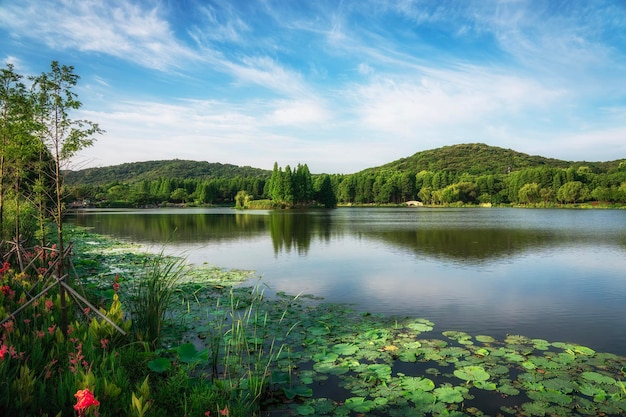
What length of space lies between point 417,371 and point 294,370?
2131mm

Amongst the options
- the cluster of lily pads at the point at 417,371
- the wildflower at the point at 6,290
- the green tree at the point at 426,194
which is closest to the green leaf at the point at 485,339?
the cluster of lily pads at the point at 417,371

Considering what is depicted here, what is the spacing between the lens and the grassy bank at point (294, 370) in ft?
14.1

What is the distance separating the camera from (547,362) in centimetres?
707

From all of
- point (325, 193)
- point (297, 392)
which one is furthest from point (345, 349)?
point (325, 193)

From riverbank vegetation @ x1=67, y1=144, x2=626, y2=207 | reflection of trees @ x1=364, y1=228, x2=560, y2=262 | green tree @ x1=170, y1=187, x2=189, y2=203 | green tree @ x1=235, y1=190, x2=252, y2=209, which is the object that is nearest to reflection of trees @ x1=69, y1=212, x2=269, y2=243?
reflection of trees @ x1=364, y1=228, x2=560, y2=262

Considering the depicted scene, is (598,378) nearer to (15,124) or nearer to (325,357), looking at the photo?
(325,357)

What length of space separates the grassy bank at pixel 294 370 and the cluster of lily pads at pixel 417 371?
21mm

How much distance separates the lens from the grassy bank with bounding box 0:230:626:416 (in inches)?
170

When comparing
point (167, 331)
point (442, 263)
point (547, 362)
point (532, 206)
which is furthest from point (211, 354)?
point (532, 206)

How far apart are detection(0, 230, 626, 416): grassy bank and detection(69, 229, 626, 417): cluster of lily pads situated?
2 centimetres

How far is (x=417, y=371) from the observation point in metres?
6.79

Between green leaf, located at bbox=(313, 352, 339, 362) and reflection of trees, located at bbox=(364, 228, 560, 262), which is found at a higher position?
green leaf, located at bbox=(313, 352, 339, 362)

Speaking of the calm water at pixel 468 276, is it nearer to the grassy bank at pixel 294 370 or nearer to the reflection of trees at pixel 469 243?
the reflection of trees at pixel 469 243

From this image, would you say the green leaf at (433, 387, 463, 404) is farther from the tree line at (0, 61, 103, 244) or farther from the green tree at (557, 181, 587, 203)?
the green tree at (557, 181, 587, 203)
